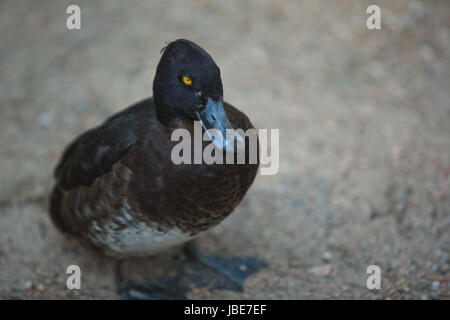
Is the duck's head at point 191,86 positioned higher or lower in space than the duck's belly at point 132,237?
higher

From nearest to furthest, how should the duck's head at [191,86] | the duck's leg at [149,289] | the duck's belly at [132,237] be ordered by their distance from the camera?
the duck's head at [191,86] → the duck's belly at [132,237] → the duck's leg at [149,289]

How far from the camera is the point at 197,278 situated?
12.5ft

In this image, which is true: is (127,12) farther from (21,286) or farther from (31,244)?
(21,286)

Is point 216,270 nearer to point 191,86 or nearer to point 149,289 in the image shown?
point 149,289

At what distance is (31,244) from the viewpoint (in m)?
3.98

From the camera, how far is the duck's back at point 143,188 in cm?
287

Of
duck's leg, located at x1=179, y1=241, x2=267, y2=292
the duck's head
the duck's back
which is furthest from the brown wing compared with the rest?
duck's leg, located at x1=179, y1=241, x2=267, y2=292

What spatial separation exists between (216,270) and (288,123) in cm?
172

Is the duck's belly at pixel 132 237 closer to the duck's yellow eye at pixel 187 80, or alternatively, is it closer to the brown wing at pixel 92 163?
the brown wing at pixel 92 163

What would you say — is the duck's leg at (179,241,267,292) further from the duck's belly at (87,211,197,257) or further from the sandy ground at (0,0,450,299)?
the duck's belly at (87,211,197,257)

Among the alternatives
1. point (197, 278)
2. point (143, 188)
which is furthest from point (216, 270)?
point (143, 188)

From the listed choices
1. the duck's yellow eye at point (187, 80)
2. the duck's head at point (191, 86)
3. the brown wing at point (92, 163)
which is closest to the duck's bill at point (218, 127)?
the duck's head at point (191, 86)

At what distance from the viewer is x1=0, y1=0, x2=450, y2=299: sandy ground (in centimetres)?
375

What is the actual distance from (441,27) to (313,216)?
3.07m
